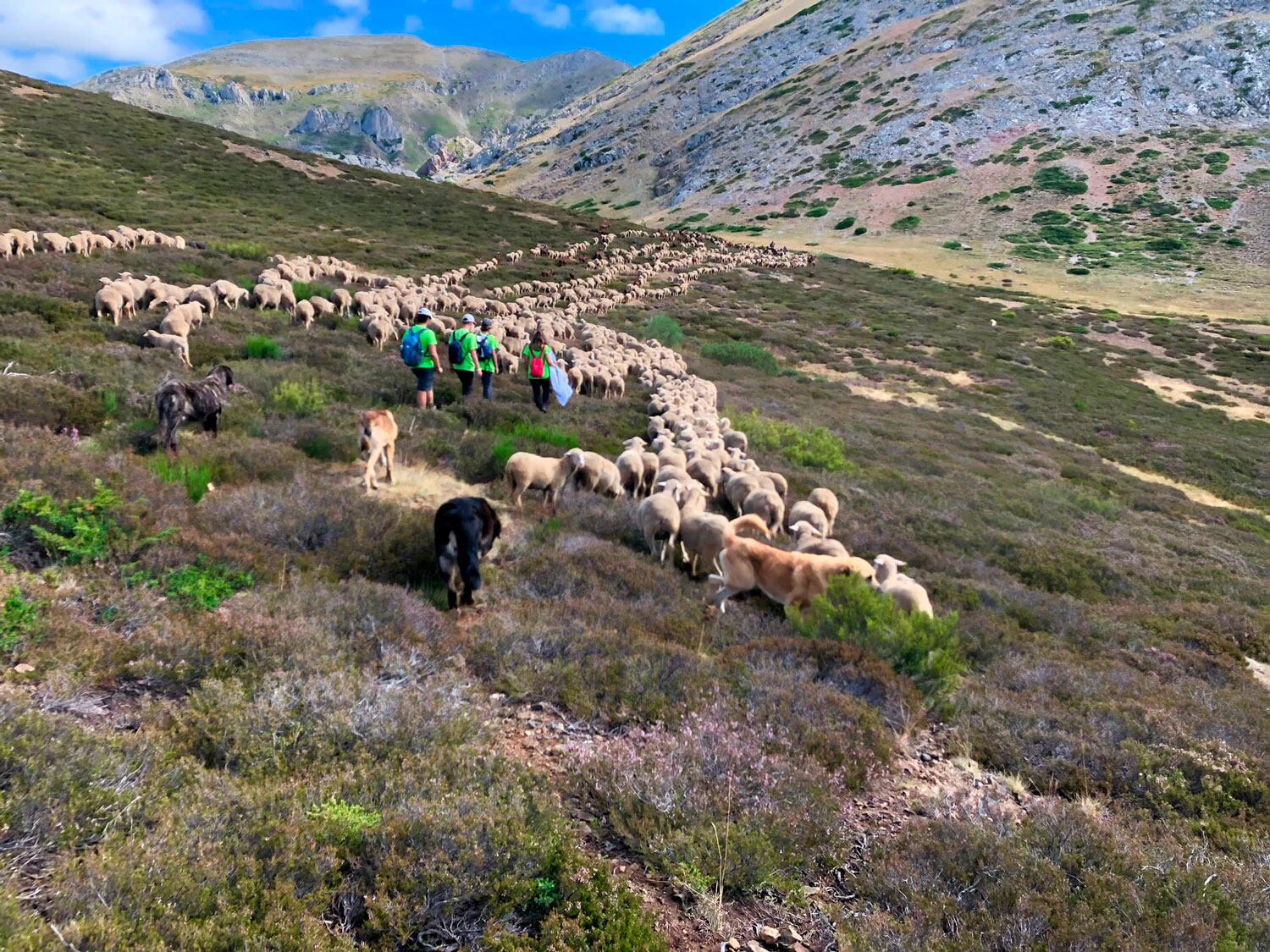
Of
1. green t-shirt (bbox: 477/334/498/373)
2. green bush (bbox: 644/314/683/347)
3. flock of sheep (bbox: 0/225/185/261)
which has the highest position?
flock of sheep (bbox: 0/225/185/261)

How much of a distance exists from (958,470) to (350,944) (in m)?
15.9

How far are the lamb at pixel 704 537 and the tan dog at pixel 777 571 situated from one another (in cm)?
51

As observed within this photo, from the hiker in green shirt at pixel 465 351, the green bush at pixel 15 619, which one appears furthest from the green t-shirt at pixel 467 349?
the green bush at pixel 15 619

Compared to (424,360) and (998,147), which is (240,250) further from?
(998,147)

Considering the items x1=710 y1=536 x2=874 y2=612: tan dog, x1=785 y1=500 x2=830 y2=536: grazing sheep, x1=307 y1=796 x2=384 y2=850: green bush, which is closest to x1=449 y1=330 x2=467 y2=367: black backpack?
x1=785 y1=500 x2=830 y2=536: grazing sheep

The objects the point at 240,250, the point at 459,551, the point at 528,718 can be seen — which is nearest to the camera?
the point at 528,718

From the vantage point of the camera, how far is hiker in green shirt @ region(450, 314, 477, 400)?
40.1 ft

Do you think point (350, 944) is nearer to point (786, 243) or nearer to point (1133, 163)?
point (786, 243)

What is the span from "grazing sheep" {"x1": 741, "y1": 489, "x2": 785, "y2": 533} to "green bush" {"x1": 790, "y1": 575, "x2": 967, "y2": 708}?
3.20 meters

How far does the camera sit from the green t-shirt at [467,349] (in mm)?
12195

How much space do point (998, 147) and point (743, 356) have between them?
66112mm

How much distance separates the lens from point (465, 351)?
12.2 m

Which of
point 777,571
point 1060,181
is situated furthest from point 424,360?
point 1060,181

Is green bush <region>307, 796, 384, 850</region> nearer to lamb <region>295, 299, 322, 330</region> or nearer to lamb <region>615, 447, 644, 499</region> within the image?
lamb <region>615, 447, 644, 499</region>
